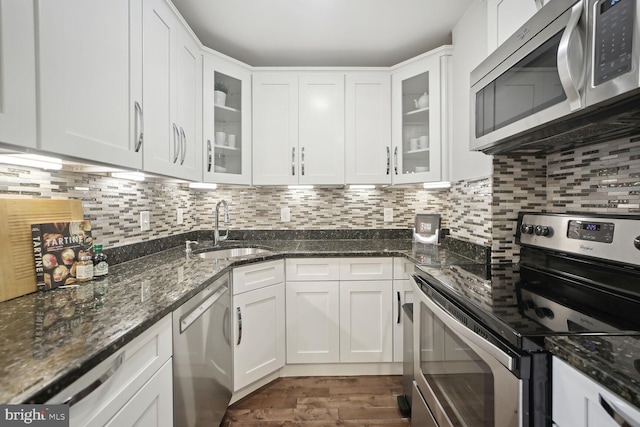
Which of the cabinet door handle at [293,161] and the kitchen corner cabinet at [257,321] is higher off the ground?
the cabinet door handle at [293,161]

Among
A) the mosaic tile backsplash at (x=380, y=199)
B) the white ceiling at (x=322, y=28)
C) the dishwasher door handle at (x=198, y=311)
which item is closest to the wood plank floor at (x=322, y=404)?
the dishwasher door handle at (x=198, y=311)

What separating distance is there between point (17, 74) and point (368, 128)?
1.97 meters

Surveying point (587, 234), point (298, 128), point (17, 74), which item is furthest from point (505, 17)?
point (17, 74)

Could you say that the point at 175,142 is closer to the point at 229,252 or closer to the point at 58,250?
the point at 58,250

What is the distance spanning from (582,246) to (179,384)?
167 centimetres

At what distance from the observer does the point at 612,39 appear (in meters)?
0.73

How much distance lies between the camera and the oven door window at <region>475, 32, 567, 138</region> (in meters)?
0.93

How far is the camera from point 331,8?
1742 mm

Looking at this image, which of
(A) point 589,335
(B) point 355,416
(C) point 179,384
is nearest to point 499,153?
→ (A) point 589,335

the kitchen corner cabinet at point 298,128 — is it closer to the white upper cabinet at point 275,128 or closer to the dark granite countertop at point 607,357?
the white upper cabinet at point 275,128

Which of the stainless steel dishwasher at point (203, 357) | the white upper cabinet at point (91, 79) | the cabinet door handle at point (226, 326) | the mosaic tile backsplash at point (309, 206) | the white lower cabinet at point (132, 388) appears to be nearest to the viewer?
the white lower cabinet at point (132, 388)

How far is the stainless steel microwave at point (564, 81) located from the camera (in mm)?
721

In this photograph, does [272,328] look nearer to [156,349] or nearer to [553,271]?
[156,349]

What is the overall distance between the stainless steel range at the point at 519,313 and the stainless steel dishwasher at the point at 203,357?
989mm
